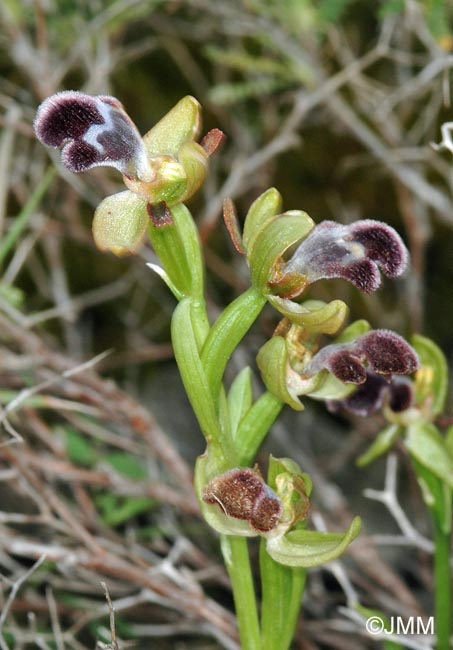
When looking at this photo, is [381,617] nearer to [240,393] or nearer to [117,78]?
[240,393]

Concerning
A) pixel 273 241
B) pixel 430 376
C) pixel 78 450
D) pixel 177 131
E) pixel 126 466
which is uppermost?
pixel 177 131

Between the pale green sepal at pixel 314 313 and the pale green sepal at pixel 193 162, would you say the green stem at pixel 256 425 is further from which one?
the pale green sepal at pixel 193 162

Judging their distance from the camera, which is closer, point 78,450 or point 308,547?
point 308,547

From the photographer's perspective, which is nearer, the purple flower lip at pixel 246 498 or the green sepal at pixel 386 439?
the purple flower lip at pixel 246 498

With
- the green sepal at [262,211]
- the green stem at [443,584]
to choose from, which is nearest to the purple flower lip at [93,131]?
the green sepal at [262,211]

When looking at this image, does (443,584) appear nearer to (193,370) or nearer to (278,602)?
(278,602)

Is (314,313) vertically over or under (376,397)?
over

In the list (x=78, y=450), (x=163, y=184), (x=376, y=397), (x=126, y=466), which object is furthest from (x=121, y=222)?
(x=126, y=466)

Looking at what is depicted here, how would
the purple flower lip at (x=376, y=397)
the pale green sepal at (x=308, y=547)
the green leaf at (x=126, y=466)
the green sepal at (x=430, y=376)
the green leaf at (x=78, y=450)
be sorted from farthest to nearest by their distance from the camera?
the green leaf at (x=126, y=466), the green leaf at (x=78, y=450), the green sepal at (x=430, y=376), the purple flower lip at (x=376, y=397), the pale green sepal at (x=308, y=547)
